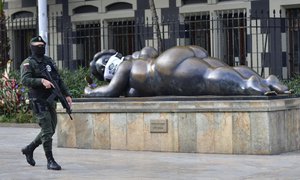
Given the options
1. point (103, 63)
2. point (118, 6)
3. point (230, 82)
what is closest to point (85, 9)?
point (118, 6)

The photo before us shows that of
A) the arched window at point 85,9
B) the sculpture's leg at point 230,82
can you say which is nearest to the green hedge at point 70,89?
the arched window at point 85,9

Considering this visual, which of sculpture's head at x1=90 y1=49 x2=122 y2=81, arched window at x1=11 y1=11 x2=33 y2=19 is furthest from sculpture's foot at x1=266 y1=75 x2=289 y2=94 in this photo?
arched window at x1=11 y1=11 x2=33 y2=19

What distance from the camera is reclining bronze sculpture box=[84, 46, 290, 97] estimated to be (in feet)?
40.9

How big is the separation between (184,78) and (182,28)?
11.3 meters

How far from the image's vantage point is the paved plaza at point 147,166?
33.3ft

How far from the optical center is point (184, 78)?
12633 millimetres

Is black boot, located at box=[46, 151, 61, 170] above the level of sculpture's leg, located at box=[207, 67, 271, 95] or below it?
below

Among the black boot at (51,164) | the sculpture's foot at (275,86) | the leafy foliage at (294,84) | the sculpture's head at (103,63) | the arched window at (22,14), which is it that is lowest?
the black boot at (51,164)

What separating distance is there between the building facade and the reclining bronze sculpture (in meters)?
5.98

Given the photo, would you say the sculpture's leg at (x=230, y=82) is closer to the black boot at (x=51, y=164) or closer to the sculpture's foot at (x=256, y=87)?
the sculpture's foot at (x=256, y=87)

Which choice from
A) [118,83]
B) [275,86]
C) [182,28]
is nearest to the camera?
[275,86]

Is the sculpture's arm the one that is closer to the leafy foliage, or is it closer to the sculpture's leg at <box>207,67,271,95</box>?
the sculpture's leg at <box>207,67,271,95</box>

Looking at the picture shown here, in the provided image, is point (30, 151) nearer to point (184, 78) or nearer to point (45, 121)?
point (45, 121)

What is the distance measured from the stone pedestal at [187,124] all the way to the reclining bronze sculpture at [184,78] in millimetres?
161
